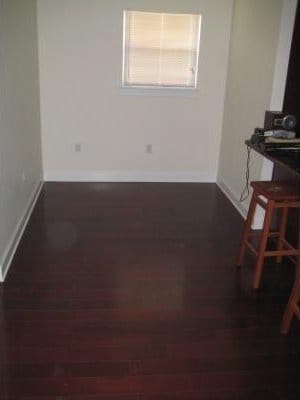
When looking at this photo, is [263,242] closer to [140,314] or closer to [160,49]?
[140,314]

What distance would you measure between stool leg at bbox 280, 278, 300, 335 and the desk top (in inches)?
25.6

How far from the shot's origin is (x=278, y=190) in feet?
9.13

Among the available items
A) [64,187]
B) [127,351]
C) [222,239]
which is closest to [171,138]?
[64,187]

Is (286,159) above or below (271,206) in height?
above

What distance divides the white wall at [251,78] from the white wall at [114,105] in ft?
0.75

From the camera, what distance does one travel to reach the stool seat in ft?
8.87

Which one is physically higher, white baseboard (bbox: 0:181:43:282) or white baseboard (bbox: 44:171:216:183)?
white baseboard (bbox: 44:171:216:183)

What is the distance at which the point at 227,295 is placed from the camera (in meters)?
2.73

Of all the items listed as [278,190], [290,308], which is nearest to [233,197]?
[278,190]

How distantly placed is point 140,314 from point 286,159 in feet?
4.39

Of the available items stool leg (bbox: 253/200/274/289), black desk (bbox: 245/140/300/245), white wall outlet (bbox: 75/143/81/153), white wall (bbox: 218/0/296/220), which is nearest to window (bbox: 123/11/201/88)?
white wall (bbox: 218/0/296/220)

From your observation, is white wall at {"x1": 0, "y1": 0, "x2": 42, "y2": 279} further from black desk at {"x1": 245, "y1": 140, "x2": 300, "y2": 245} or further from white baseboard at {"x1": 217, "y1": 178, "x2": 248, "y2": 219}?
white baseboard at {"x1": 217, "y1": 178, "x2": 248, "y2": 219}

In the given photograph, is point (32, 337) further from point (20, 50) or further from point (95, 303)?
point (20, 50)

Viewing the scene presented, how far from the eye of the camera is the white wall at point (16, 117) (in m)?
2.92
